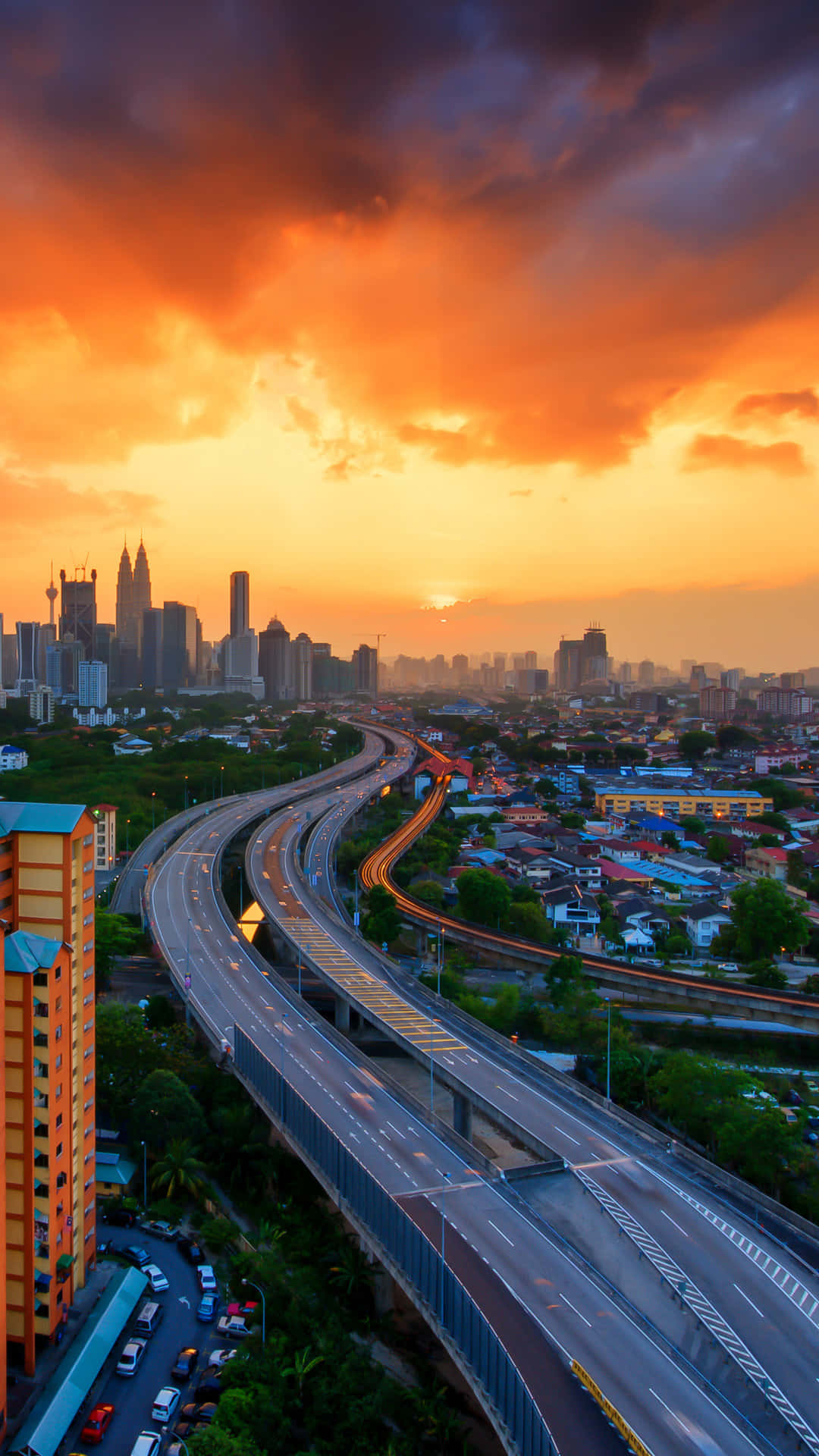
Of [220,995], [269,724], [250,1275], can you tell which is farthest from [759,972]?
[269,724]

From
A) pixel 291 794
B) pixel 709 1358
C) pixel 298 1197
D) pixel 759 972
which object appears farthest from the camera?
pixel 291 794

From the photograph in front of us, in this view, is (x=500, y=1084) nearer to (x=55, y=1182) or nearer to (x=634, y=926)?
(x=55, y=1182)

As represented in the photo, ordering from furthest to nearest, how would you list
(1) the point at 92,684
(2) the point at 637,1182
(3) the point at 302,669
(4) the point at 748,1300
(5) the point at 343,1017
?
(3) the point at 302,669 < (1) the point at 92,684 < (5) the point at 343,1017 < (2) the point at 637,1182 < (4) the point at 748,1300

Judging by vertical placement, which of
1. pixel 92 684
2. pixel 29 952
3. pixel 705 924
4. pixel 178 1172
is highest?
pixel 92 684

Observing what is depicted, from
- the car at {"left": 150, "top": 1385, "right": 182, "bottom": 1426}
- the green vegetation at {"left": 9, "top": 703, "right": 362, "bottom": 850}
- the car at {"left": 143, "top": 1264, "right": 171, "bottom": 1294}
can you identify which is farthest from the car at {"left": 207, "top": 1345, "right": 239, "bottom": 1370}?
the green vegetation at {"left": 9, "top": 703, "right": 362, "bottom": 850}

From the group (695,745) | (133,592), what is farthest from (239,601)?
(695,745)

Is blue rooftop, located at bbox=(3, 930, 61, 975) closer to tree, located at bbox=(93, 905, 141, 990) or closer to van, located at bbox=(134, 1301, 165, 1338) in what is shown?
van, located at bbox=(134, 1301, 165, 1338)

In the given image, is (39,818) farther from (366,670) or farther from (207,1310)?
(366,670)

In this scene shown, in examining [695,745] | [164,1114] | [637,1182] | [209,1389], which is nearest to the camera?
[209,1389]
